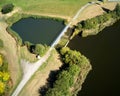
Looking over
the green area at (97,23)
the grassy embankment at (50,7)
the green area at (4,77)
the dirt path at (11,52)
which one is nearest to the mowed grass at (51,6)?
the grassy embankment at (50,7)

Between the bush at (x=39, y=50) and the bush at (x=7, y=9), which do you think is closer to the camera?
the bush at (x=39, y=50)

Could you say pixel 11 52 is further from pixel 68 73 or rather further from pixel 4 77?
pixel 68 73

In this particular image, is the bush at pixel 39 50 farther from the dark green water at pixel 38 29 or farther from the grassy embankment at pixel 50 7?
the grassy embankment at pixel 50 7

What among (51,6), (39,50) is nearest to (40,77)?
(39,50)

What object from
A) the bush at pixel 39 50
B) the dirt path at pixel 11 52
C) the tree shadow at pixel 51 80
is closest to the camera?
the tree shadow at pixel 51 80

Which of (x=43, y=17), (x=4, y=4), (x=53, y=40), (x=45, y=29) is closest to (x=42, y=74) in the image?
(x=53, y=40)

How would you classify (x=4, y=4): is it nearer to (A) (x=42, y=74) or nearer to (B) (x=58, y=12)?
(B) (x=58, y=12)
